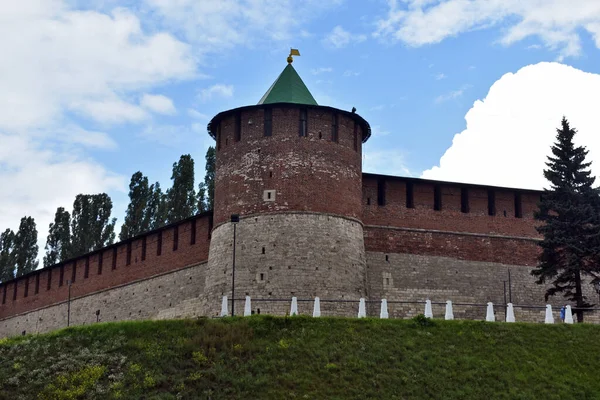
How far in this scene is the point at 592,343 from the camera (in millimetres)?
22266

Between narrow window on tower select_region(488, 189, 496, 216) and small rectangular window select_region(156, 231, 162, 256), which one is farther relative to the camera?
small rectangular window select_region(156, 231, 162, 256)

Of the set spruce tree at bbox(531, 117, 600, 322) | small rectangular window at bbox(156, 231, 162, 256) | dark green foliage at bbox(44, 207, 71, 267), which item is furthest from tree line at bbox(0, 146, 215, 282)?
spruce tree at bbox(531, 117, 600, 322)

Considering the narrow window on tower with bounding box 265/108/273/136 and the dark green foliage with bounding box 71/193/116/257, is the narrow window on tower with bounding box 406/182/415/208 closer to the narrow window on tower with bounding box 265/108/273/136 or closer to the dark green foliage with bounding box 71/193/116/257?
the narrow window on tower with bounding box 265/108/273/136

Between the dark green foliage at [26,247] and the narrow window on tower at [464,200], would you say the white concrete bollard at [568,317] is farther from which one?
the dark green foliage at [26,247]

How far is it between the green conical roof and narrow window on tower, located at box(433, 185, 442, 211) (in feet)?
20.4

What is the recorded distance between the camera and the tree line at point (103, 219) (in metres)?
50.1

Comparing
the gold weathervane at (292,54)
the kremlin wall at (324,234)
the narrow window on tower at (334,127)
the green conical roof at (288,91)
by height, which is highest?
the gold weathervane at (292,54)

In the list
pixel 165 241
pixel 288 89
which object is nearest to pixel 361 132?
pixel 288 89

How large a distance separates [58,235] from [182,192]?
451 inches

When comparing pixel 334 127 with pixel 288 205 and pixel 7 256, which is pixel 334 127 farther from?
pixel 7 256

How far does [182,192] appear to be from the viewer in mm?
50000

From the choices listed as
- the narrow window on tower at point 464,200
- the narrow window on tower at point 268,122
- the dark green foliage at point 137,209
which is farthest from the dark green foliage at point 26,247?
the narrow window on tower at point 464,200

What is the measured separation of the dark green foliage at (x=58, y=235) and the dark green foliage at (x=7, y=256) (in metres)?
3.04

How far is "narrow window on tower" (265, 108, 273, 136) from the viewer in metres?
29.9
